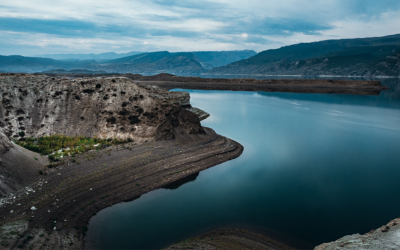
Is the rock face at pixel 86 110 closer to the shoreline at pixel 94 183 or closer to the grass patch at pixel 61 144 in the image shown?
the grass patch at pixel 61 144

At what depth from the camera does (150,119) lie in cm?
2295

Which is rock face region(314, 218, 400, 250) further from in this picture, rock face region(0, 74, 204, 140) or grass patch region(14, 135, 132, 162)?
grass patch region(14, 135, 132, 162)

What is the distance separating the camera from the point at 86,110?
23.6 meters

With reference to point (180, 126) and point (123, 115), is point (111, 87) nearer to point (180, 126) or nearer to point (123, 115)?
point (123, 115)

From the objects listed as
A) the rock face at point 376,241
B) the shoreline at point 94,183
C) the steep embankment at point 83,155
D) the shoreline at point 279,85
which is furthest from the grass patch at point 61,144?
the shoreline at point 279,85

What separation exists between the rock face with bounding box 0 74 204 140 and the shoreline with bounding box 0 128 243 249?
2.05 m

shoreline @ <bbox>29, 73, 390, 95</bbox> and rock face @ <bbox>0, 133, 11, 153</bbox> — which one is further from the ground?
shoreline @ <bbox>29, 73, 390, 95</bbox>

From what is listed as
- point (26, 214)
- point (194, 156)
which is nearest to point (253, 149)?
point (194, 156)

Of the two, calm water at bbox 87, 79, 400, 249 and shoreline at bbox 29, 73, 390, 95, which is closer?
calm water at bbox 87, 79, 400, 249

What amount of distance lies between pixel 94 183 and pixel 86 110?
36.6ft

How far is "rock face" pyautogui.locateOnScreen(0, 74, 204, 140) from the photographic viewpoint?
22203 millimetres

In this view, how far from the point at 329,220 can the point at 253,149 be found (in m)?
11.5

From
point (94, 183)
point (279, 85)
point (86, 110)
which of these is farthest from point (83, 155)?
point (279, 85)

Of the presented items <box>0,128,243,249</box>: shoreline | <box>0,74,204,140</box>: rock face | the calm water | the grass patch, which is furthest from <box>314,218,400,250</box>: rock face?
the grass patch
